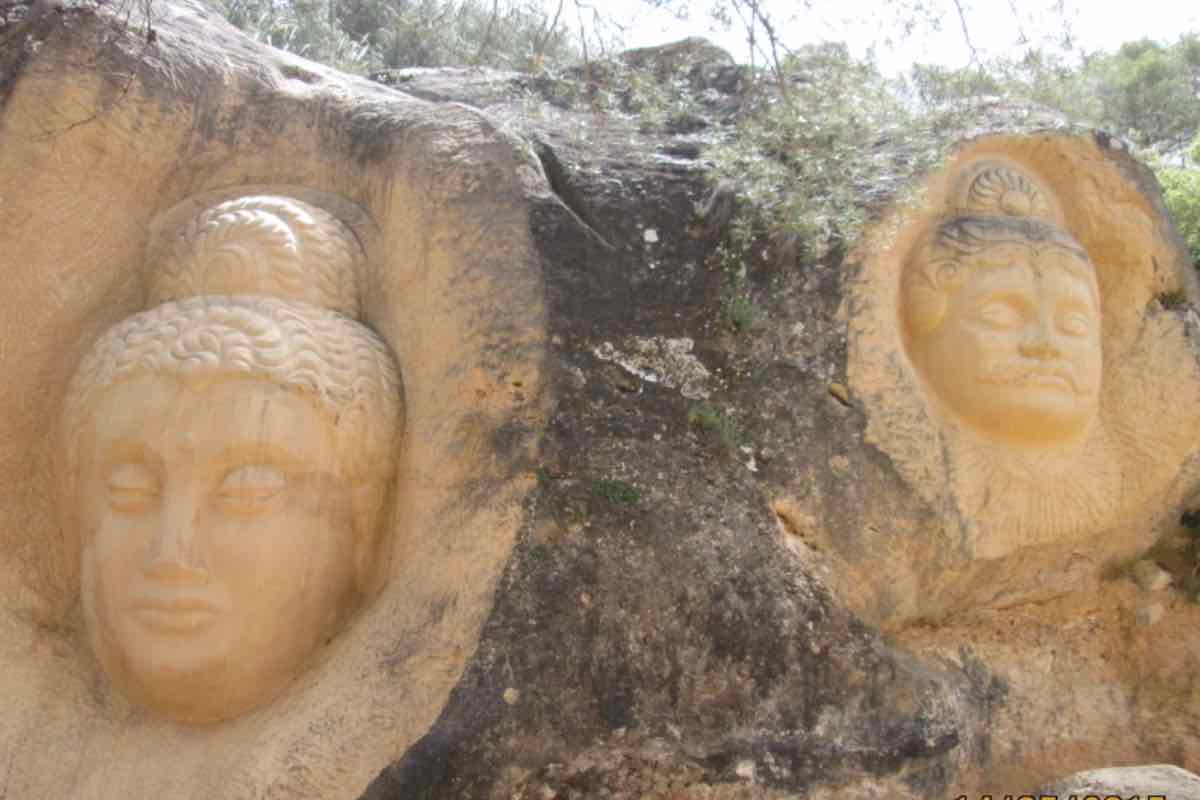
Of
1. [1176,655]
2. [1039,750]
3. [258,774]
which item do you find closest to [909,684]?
[1039,750]

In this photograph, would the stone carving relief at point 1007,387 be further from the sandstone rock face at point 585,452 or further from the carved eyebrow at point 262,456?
the carved eyebrow at point 262,456

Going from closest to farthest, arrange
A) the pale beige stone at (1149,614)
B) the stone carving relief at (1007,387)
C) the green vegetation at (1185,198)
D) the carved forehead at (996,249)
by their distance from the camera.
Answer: the stone carving relief at (1007,387), the carved forehead at (996,249), the pale beige stone at (1149,614), the green vegetation at (1185,198)

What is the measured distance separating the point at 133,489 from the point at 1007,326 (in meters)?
2.64

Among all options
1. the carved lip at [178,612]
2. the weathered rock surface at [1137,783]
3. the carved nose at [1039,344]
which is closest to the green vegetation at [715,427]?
the carved nose at [1039,344]

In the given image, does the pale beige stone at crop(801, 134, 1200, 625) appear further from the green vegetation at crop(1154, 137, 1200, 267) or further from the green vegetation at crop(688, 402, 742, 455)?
the green vegetation at crop(1154, 137, 1200, 267)

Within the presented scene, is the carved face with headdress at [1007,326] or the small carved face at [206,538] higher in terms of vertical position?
the carved face with headdress at [1007,326]

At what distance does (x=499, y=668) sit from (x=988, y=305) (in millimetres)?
1922

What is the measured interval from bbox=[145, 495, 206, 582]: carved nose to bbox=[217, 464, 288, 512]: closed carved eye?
101mm

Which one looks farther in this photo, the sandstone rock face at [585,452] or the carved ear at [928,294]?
the carved ear at [928,294]

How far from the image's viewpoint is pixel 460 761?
9.41ft

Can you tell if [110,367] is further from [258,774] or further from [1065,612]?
[1065,612]

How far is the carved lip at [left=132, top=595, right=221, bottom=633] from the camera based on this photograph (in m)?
3.17

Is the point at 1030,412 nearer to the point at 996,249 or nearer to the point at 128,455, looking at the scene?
the point at 996,249

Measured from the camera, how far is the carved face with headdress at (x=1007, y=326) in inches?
146
